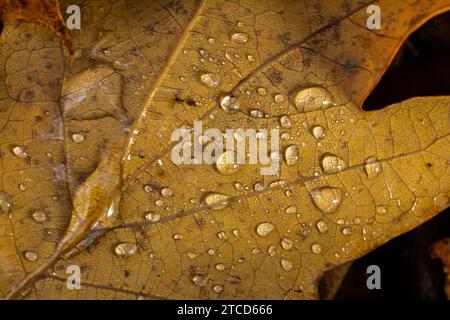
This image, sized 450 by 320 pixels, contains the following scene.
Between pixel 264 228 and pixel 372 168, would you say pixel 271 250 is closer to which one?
pixel 264 228

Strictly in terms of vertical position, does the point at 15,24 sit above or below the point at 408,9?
below

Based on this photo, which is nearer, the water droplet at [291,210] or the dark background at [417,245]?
the water droplet at [291,210]

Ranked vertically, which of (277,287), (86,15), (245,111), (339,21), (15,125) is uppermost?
(339,21)

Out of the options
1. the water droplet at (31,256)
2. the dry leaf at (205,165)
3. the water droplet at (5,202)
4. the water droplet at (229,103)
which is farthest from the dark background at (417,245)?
the water droplet at (5,202)

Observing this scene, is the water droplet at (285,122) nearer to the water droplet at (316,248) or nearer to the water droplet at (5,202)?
the water droplet at (316,248)

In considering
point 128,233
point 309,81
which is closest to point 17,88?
point 128,233

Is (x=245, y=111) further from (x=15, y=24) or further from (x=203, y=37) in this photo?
(x=15, y=24)
